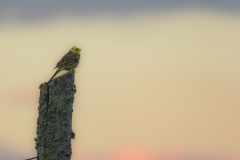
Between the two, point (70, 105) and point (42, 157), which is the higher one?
point (70, 105)

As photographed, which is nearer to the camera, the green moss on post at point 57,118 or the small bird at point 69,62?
the green moss on post at point 57,118

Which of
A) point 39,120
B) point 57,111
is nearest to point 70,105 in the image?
point 57,111

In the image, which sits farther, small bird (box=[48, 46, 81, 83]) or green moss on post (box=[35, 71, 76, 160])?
small bird (box=[48, 46, 81, 83])

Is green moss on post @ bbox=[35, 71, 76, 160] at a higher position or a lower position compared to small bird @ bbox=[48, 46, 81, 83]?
lower

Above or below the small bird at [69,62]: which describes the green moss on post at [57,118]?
below

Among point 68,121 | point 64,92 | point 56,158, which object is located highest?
point 64,92

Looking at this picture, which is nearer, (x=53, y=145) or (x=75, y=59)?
(x=53, y=145)

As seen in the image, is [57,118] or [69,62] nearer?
[57,118]

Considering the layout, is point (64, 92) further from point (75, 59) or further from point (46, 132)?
point (75, 59)
